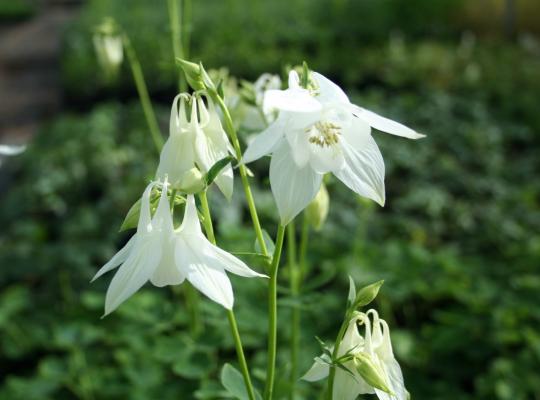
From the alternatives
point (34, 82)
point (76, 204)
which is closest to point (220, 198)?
point (76, 204)

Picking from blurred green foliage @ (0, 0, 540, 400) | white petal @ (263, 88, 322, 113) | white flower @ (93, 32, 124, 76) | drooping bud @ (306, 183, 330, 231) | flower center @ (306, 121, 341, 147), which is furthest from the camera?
white flower @ (93, 32, 124, 76)

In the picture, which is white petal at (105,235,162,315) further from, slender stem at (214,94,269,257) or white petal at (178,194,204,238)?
slender stem at (214,94,269,257)

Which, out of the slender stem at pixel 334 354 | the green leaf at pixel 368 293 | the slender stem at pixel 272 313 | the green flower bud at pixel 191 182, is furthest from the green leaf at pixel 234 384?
the green flower bud at pixel 191 182

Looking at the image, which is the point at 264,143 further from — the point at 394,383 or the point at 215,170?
the point at 394,383

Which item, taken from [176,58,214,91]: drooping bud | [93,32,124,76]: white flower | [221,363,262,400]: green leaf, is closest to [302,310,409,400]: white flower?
[221,363,262,400]: green leaf

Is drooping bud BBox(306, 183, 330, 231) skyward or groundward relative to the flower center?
groundward

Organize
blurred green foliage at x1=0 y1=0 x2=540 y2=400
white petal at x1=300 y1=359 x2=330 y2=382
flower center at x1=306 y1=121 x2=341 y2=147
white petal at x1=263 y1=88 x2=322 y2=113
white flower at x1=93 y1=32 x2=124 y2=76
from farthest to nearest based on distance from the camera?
white flower at x1=93 y1=32 x2=124 y2=76 → blurred green foliage at x1=0 y1=0 x2=540 y2=400 → white petal at x1=300 y1=359 x2=330 y2=382 → flower center at x1=306 y1=121 x2=341 y2=147 → white petal at x1=263 y1=88 x2=322 y2=113

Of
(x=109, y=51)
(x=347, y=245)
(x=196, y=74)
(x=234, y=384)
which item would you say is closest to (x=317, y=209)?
(x=234, y=384)
